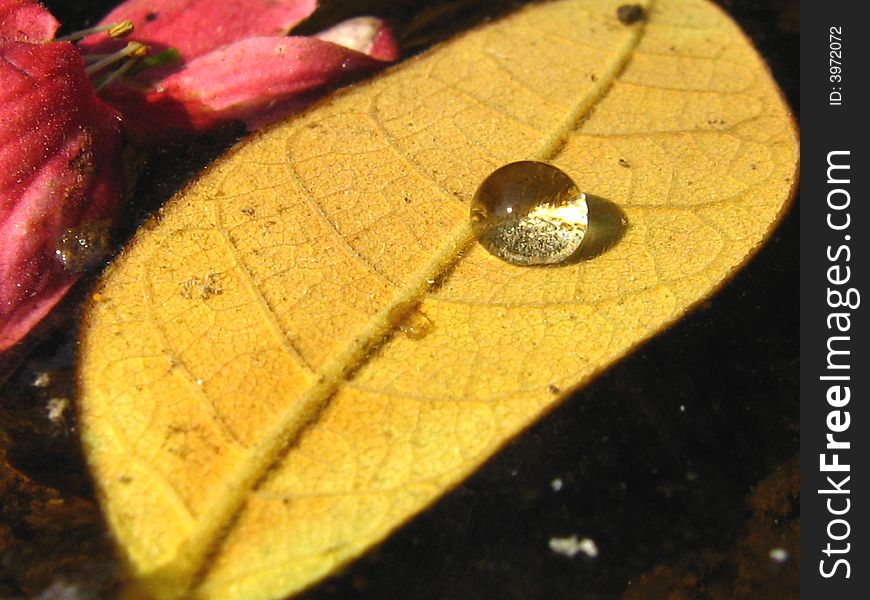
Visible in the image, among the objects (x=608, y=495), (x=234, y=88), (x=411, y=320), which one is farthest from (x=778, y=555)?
(x=234, y=88)

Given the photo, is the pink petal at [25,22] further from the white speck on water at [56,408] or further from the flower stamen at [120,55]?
the white speck on water at [56,408]

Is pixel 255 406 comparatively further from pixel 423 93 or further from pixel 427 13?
pixel 427 13

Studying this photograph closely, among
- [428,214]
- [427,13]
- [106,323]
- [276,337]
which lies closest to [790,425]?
[428,214]

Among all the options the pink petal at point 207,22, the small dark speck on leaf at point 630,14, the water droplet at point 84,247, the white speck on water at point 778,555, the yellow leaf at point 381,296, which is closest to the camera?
the yellow leaf at point 381,296

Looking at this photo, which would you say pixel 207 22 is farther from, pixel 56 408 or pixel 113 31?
pixel 56 408

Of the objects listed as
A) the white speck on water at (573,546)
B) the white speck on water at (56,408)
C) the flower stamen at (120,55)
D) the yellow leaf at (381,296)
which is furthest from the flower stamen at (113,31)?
the white speck on water at (573,546)

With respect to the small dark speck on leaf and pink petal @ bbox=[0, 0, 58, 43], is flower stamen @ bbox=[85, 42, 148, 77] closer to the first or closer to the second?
pink petal @ bbox=[0, 0, 58, 43]
